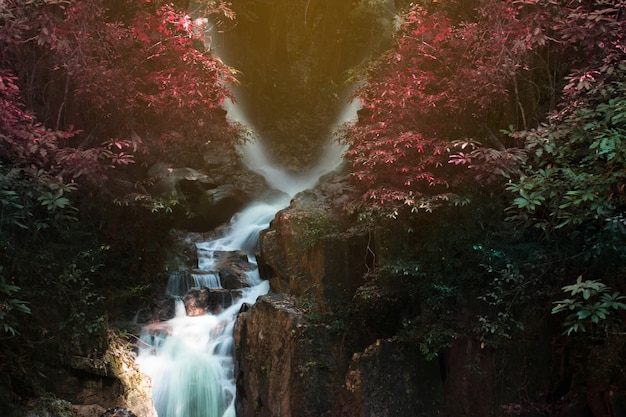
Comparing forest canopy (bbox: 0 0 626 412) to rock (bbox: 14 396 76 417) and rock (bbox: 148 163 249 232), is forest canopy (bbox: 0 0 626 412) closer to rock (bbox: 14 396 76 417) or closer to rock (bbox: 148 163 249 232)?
rock (bbox: 14 396 76 417)

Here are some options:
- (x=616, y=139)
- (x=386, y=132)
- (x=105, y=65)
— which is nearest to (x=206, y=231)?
(x=105, y=65)

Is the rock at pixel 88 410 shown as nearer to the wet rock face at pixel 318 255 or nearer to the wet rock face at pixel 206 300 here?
the wet rock face at pixel 206 300

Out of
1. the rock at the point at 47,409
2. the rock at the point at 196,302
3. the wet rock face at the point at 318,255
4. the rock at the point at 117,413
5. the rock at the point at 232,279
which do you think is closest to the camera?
the rock at the point at 47,409

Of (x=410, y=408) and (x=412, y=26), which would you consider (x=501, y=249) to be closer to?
(x=410, y=408)

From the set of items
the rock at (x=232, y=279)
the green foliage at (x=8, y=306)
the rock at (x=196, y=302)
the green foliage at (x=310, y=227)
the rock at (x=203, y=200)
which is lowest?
the green foliage at (x=8, y=306)

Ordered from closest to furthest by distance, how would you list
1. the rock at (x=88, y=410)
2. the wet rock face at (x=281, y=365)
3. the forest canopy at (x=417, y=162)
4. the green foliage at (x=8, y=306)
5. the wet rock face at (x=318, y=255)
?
1. the green foliage at (x=8, y=306)
2. the forest canopy at (x=417, y=162)
3. the rock at (x=88, y=410)
4. the wet rock face at (x=281, y=365)
5. the wet rock face at (x=318, y=255)

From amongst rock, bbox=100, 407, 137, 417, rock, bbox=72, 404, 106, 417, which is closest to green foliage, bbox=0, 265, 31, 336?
rock, bbox=72, 404, 106, 417

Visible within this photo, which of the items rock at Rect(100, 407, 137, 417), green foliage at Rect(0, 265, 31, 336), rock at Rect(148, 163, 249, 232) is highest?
rock at Rect(148, 163, 249, 232)

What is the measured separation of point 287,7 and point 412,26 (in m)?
10.3

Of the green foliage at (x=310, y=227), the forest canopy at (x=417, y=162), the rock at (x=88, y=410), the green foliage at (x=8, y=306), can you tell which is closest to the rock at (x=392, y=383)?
the forest canopy at (x=417, y=162)

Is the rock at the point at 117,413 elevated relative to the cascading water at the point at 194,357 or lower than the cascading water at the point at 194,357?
lower

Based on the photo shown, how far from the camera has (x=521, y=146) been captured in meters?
6.30

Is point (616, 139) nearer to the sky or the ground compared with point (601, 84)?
nearer to the ground

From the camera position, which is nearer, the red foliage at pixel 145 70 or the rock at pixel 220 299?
the red foliage at pixel 145 70
